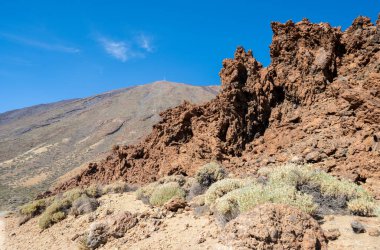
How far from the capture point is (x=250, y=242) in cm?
472

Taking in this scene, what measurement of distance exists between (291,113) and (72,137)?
6776 cm

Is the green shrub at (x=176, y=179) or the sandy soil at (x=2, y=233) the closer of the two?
the sandy soil at (x=2, y=233)

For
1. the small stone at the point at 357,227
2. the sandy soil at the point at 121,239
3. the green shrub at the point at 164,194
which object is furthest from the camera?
the green shrub at the point at 164,194

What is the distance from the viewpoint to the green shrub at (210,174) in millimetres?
11430

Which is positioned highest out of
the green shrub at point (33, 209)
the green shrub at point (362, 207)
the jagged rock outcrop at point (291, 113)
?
the jagged rock outcrop at point (291, 113)

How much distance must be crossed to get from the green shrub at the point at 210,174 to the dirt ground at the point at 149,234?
7.17ft

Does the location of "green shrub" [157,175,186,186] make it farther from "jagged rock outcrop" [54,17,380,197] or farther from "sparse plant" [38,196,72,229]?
"sparse plant" [38,196,72,229]

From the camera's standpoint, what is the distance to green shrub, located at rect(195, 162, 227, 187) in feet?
37.5

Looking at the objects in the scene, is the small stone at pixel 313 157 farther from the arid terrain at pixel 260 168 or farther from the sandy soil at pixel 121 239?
the sandy soil at pixel 121 239

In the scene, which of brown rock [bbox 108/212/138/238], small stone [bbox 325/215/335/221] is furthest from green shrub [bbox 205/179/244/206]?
small stone [bbox 325/215/335/221]

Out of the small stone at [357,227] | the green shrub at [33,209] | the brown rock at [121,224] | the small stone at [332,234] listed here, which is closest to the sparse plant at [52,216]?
the green shrub at [33,209]

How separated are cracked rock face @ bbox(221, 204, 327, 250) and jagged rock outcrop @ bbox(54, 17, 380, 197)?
3.66m

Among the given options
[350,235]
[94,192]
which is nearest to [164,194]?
[94,192]

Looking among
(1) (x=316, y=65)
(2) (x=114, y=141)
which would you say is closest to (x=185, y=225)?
(1) (x=316, y=65)
